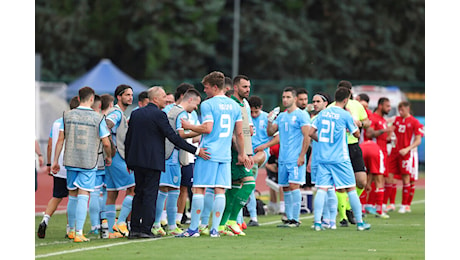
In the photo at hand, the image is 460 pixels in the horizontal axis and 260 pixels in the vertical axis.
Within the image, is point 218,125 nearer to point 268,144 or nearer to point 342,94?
point 342,94

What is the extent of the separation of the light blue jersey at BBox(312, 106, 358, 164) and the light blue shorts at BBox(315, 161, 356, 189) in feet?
0.35

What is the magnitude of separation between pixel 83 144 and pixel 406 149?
8.18m

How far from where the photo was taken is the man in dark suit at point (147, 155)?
13125 millimetres

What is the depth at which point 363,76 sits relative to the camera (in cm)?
5300

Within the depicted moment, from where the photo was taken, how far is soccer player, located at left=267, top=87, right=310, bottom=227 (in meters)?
15.9

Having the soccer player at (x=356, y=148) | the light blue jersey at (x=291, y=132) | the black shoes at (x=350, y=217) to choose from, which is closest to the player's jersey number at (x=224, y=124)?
the light blue jersey at (x=291, y=132)

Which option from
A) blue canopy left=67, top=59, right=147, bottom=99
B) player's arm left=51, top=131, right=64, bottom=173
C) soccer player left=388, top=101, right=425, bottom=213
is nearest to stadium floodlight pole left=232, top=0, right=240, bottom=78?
blue canopy left=67, top=59, right=147, bottom=99

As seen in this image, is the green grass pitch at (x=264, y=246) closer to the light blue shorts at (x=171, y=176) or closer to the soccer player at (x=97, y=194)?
the soccer player at (x=97, y=194)

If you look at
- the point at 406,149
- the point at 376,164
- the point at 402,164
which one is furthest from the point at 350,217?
the point at 402,164

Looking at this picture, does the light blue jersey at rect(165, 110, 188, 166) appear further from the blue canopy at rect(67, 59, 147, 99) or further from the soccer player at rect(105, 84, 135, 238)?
the blue canopy at rect(67, 59, 147, 99)
